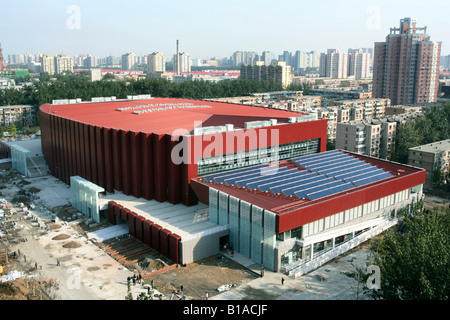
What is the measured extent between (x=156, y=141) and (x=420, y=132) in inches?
1273

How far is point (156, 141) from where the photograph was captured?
2523cm

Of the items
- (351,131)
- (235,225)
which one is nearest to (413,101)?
(351,131)

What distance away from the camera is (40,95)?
6594 centimetres

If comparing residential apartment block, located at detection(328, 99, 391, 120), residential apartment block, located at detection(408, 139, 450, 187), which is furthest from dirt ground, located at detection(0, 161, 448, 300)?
residential apartment block, located at detection(328, 99, 391, 120)

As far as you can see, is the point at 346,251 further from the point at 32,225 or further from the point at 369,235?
the point at 32,225

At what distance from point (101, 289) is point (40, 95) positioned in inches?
2151

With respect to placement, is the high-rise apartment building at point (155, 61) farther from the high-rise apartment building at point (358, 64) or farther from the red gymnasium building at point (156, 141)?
the red gymnasium building at point (156, 141)

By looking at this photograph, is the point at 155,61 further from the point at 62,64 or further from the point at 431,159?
the point at 431,159

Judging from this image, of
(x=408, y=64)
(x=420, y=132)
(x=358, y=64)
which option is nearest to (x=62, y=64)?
(x=358, y=64)

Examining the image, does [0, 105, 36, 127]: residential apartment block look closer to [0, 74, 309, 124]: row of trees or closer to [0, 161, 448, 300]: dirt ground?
[0, 74, 309, 124]: row of trees

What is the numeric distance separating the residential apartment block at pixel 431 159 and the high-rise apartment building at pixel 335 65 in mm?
128719

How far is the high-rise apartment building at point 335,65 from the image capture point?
159125 mm

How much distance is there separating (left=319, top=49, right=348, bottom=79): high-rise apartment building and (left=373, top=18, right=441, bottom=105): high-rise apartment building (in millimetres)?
86872

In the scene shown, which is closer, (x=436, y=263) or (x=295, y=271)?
(x=436, y=263)
